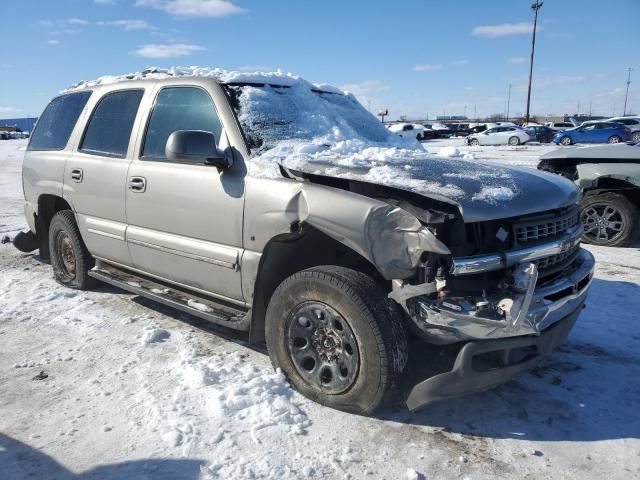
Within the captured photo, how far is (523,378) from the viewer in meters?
3.45

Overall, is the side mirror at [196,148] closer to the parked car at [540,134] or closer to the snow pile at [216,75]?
the snow pile at [216,75]

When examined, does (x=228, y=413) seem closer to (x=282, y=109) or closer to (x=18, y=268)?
(x=282, y=109)

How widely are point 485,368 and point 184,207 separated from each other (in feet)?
7.22

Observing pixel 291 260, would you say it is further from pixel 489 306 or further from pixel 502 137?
pixel 502 137

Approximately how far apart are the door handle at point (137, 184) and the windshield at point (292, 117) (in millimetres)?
942

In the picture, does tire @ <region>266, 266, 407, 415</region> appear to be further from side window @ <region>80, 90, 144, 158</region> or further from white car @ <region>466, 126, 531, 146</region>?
white car @ <region>466, 126, 531, 146</region>

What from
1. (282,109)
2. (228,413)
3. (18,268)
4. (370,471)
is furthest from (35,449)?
(18,268)

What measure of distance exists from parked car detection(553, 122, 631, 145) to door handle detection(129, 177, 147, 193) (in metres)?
29.8

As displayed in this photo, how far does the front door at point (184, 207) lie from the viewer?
11.2 ft

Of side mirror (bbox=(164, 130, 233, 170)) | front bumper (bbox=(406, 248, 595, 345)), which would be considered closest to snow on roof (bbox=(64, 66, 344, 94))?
side mirror (bbox=(164, 130, 233, 170))

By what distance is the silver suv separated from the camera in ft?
8.56

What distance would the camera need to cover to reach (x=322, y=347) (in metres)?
2.99

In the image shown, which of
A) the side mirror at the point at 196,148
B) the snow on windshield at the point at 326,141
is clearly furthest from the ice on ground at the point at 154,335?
the snow on windshield at the point at 326,141

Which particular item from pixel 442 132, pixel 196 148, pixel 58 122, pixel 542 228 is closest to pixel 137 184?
pixel 196 148
